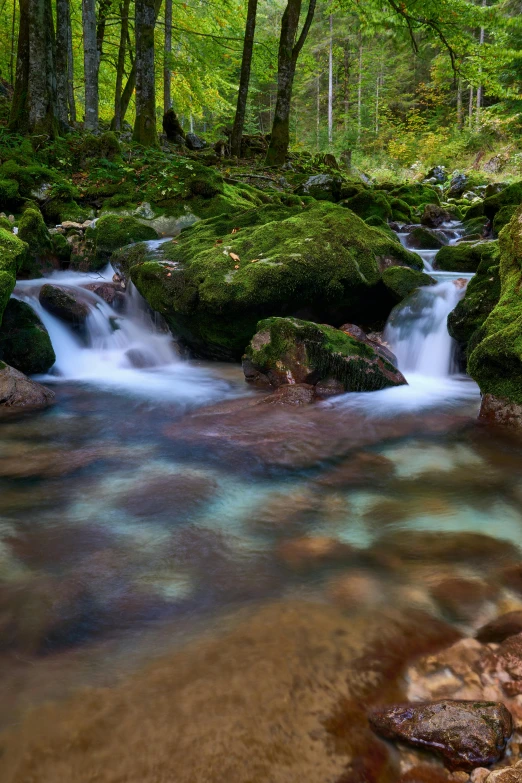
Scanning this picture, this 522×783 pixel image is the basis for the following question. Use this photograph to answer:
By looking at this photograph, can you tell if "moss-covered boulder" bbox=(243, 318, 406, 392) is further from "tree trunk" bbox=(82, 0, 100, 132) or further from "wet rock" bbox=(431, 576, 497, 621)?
"tree trunk" bbox=(82, 0, 100, 132)

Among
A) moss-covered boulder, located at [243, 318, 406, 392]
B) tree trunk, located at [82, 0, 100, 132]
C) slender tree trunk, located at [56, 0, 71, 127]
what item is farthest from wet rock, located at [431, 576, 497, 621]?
tree trunk, located at [82, 0, 100, 132]

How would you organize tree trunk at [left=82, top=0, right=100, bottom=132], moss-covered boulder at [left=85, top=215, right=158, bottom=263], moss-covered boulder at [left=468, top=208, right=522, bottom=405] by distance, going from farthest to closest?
tree trunk at [left=82, top=0, right=100, bottom=132], moss-covered boulder at [left=85, top=215, right=158, bottom=263], moss-covered boulder at [left=468, top=208, right=522, bottom=405]

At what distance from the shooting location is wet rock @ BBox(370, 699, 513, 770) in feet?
5.51

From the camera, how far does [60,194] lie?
1134 cm

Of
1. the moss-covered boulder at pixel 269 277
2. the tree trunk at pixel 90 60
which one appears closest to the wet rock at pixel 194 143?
the tree trunk at pixel 90 60

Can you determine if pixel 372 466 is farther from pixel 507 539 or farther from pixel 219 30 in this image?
pixel 219 30

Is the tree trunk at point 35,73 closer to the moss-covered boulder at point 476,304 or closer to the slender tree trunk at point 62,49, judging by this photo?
A: the slender tree trunk at point 62,49

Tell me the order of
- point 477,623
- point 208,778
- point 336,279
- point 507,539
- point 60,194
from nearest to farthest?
point 208,778 → point 477,623 → point 507,539 → point 336,279 → point 60,194

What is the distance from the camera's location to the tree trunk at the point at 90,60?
579 inches

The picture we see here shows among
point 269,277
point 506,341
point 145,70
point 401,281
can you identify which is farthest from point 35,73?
point 506,341

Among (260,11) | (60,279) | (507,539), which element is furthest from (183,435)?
(260,11)

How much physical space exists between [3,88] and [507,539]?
23497 millimetres

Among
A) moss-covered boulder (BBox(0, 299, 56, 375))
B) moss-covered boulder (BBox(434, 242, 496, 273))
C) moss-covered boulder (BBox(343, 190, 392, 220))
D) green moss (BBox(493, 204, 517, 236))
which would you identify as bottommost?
moss-covered boulder (BBox(0, 299, 56, 375))

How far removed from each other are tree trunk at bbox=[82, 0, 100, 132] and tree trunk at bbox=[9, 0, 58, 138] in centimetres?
296
